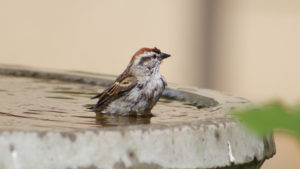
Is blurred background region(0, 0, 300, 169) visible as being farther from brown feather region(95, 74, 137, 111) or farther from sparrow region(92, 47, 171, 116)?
brown feather region(95, 74, 137, 111)

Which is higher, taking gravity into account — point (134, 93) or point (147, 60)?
point (147, 60)

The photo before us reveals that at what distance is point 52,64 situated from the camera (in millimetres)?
10625

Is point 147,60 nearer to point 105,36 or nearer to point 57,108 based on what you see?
point 57,108

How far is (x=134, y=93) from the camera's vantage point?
431cm

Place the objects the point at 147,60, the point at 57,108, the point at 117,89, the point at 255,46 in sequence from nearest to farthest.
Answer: the point at 57,108
the point at 117,89
the point at 147,60
the point at 255,46

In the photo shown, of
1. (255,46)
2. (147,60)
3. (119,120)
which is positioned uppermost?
(255,46)

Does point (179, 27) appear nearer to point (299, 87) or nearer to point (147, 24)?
point (147, 24)

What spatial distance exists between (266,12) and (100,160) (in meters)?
8.58

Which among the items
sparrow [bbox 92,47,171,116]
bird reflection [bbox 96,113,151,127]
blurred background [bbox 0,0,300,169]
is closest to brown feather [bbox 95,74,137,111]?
sparrow [bbox 92,47,171,116]

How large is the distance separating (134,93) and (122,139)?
82.1 inches

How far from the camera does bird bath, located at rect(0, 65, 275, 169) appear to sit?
6.89 feet

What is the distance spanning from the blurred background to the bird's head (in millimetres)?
5664

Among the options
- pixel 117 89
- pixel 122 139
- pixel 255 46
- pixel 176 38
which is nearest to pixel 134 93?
pixel 117 89

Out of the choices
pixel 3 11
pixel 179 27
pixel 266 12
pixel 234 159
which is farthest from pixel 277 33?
pixel 234 159
